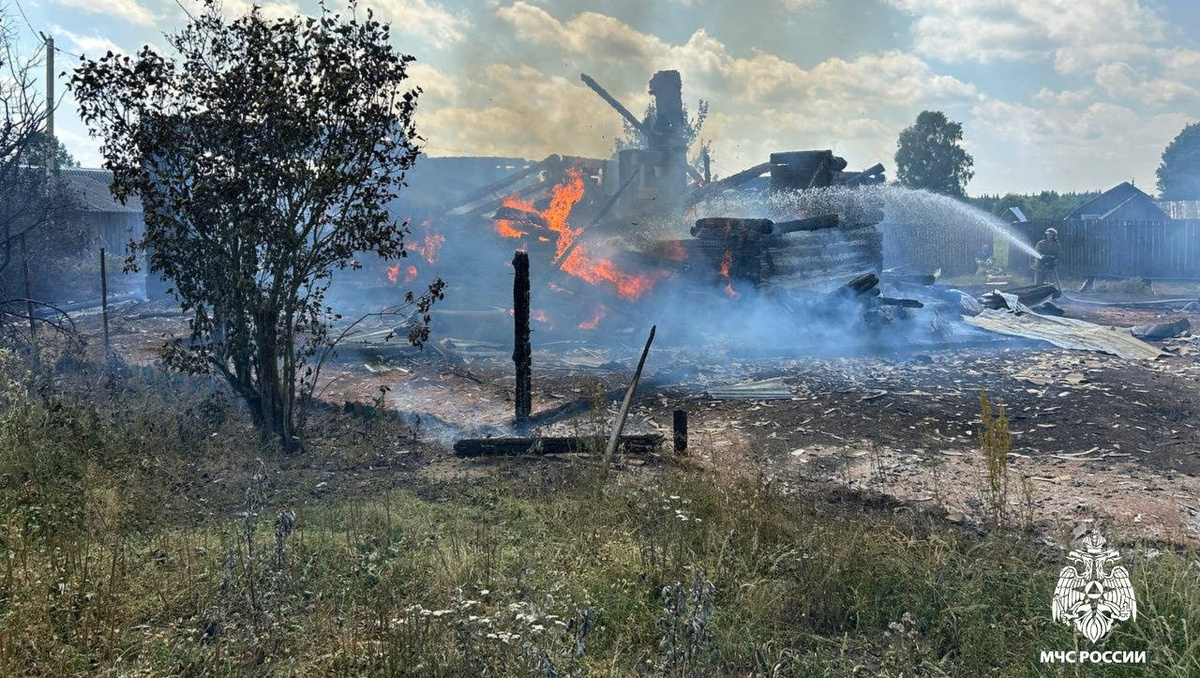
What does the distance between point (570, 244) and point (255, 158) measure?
10807mm

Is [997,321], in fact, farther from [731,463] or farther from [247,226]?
[247,226]

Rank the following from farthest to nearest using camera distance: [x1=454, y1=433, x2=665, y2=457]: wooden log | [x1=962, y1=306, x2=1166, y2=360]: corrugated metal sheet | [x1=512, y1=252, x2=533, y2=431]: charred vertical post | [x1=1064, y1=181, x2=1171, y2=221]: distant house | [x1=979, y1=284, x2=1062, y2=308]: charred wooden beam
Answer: [x1=1064, y1=181, x2=1171, y2=221]: distant house < [x1=979, y1=284, x2=1062, y2=308]: charred wooden beam < [x1=962, y1=306, x2=1166, y2=360]: corrugated metal sheet < [x1=512, y1=252, x2=533, y2=431]: charred vertical post < [x1=454, y1=433, x2=665, y2=457]: wooden log

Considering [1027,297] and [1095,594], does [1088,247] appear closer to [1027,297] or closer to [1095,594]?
[1027,297]

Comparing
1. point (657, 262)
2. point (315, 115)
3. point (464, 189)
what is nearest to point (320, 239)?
point (315, 115)

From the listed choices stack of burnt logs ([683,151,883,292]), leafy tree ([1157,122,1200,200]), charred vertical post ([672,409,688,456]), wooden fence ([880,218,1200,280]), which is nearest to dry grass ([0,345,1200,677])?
charred vertical post ([672,409,688,456])

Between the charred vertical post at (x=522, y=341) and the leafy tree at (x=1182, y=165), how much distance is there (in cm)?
6645

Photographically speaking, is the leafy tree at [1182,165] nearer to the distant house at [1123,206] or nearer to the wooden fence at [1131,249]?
the distant house at [1123,206]

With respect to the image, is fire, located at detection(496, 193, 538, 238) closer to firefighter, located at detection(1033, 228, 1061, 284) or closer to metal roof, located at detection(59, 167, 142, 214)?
firefighter, located at detection(1033, 228, 1061, 284)

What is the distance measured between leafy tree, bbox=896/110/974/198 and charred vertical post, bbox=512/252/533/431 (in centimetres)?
4462

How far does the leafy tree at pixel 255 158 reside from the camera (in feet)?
23.7

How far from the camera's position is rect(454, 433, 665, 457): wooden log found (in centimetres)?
786

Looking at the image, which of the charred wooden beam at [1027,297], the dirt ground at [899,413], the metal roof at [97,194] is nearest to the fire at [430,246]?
the dirt ground at [899,413]

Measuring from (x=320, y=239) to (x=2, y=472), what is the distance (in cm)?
342

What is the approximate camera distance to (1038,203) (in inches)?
2135
